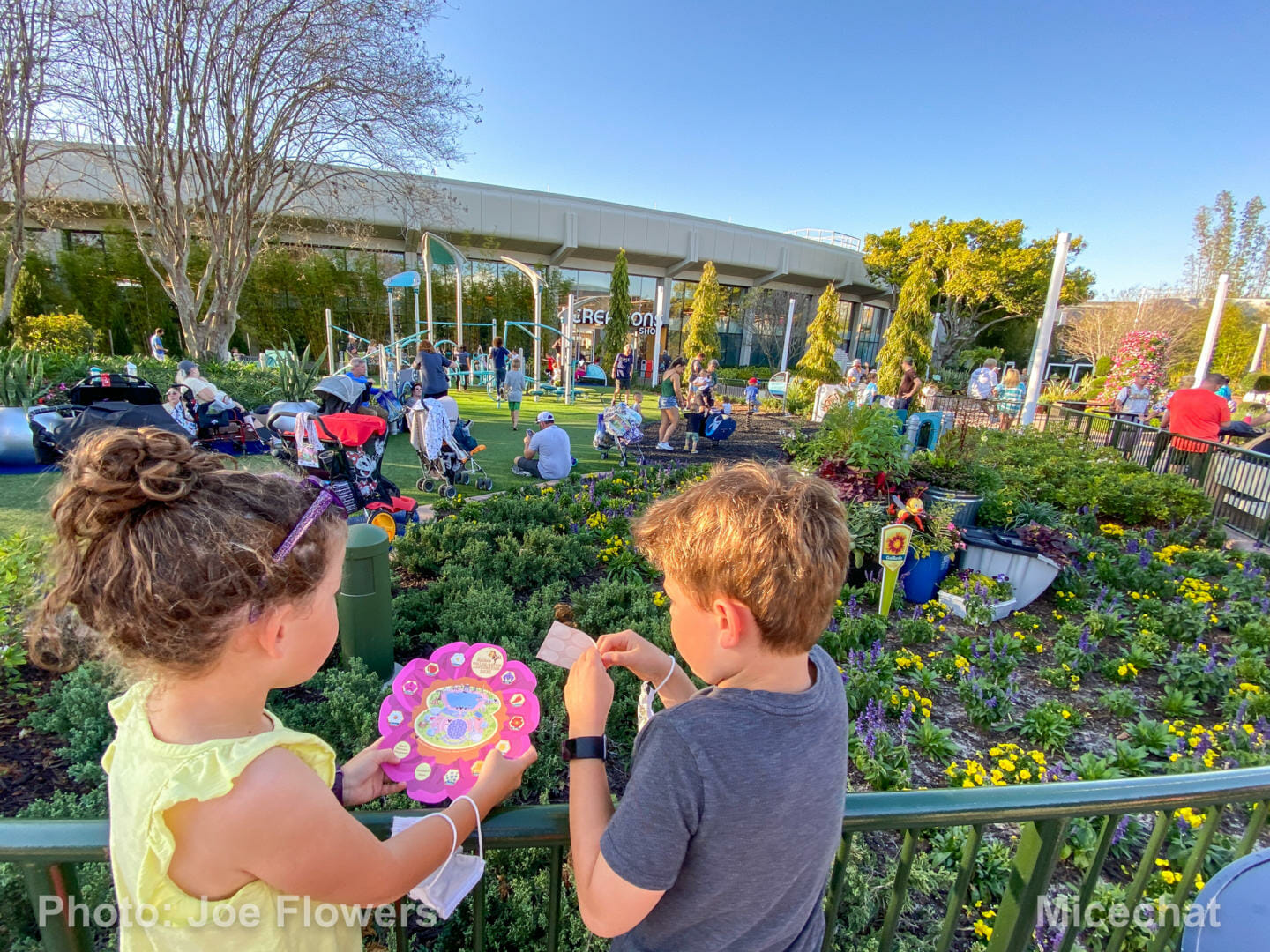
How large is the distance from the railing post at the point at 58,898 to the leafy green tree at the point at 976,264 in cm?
3060

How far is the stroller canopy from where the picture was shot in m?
6.76

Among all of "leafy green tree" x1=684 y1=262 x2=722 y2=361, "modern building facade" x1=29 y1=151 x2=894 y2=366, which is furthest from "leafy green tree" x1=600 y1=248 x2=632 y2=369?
"leafy green tree" x1=684 y1=262 x2=722 y2=361

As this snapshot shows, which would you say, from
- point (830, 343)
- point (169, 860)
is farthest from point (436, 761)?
point (830, 343)

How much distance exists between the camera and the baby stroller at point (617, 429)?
971 centimetres

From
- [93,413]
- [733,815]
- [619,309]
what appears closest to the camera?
[733,815]

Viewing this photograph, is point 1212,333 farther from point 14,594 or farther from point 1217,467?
point 14,594

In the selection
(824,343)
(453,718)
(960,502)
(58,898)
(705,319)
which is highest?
(705,319)

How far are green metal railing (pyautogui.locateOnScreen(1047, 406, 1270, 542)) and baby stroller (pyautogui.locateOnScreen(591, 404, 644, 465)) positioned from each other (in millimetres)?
7515

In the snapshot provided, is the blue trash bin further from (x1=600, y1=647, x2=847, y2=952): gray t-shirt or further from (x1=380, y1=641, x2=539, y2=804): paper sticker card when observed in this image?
(x1=380, y1=641, x2=539, y2=804): paper sticker card

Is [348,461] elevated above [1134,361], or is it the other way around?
[1134,361]

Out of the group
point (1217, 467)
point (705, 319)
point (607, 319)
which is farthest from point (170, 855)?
point (607, 319)

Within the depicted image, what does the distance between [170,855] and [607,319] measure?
2525 centimetres

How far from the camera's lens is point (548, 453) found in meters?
8.02

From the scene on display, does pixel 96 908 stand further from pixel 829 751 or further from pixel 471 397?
pixel 471 397
